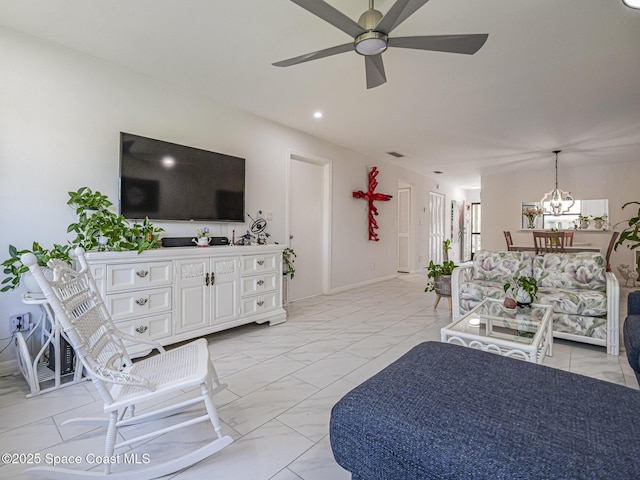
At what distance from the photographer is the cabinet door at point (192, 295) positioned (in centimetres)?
269

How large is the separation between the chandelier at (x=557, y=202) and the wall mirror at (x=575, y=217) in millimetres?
230

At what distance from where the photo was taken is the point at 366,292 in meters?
5.39

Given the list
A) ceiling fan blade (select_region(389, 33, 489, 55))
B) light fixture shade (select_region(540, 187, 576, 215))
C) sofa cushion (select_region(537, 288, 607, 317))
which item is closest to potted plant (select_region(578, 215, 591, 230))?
light fixture shade (select_region(540, 187, 576, 215))

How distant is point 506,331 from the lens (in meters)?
2.21

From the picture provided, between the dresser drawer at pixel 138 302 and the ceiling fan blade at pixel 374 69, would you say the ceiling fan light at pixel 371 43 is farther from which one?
the dresser drawer at pixel 138 302

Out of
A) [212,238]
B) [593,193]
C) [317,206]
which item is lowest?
[212,238]

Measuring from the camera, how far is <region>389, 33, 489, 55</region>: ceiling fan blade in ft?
6.11

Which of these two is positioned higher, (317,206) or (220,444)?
(317,206)

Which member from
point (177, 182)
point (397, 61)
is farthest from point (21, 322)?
point (397, 61)

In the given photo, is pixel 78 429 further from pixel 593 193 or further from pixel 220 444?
pixel 593 193

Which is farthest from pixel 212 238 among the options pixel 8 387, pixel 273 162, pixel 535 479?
pixel 535 479

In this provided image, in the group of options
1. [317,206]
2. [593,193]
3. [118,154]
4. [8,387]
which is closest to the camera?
[8,387]

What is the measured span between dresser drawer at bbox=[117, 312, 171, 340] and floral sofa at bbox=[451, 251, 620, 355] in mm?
2860

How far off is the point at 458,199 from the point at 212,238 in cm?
925
